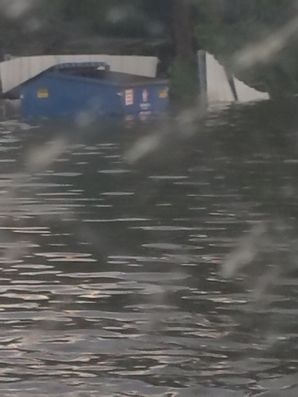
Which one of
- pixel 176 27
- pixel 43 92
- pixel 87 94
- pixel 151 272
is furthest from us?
pixel 43 92

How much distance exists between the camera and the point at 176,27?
10.5ft

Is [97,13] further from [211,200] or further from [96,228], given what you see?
[211,200]

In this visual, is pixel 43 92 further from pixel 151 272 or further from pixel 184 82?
pixel 184 82

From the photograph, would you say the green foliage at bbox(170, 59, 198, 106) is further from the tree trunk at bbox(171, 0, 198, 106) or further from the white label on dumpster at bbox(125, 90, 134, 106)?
the white label on dumpster at bbox(125, 90, 134, 106)

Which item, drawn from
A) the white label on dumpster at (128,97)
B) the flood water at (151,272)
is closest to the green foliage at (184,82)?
the flood water at (151,272)

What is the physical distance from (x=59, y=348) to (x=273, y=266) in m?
2.15

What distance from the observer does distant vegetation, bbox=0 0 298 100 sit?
2.59m

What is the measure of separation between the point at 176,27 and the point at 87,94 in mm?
10944

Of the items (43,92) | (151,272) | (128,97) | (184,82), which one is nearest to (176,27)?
(184,82)

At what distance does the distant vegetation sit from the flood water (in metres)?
0.79

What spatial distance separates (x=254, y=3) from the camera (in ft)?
8.96

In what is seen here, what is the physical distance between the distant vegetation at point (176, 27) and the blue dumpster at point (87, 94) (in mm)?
6009

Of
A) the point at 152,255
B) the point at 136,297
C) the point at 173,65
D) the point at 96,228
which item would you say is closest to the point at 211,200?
the point at 96,228

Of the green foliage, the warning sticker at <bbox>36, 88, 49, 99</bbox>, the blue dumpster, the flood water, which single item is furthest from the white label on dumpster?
the green foliage
